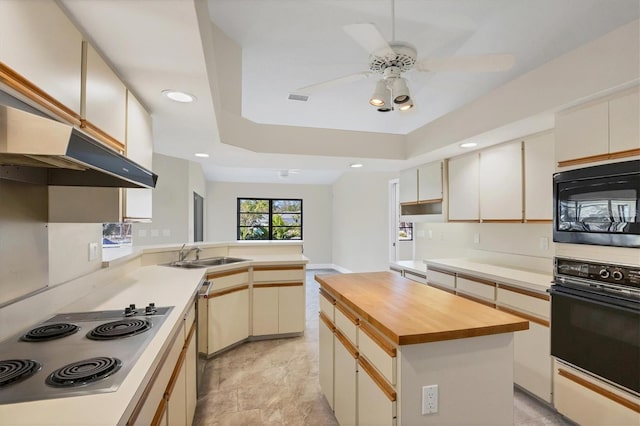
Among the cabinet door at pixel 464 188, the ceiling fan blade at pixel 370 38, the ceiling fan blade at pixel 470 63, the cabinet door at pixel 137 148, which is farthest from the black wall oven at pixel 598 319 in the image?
the cabinet door at pixel 137 148

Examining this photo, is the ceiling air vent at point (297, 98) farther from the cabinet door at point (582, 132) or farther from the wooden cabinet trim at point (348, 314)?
the wooden cabinet trim at point (348, 314)

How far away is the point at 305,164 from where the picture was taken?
4156 millimetres

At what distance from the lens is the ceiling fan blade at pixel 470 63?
173cm

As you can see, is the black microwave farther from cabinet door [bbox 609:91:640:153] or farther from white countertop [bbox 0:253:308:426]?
white countertop [bbox 0:253:308:426]

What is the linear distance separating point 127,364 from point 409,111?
2057 mm

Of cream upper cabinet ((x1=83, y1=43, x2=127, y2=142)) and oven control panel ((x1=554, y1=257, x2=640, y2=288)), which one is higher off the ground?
cream upper cabinet ((x1=83, y1=43, x2=127, y2=142))

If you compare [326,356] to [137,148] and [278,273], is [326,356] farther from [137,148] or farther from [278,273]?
[137,148]

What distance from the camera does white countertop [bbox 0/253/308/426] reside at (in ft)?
2.55

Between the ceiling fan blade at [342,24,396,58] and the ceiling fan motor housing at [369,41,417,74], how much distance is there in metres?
0.03

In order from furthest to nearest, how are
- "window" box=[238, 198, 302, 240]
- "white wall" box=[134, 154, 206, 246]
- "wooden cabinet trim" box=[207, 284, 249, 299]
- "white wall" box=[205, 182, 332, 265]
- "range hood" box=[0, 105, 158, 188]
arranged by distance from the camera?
"window" box=[238, 198, 302, 240] < "white wall" box=[205, 182, 332, 265] < "white wall" box=[134, 154, 206, 246] < "wooden cabinet trim" box=[207, 284, 249, 299] < "range hood" box=[0, 105, 158, 188]

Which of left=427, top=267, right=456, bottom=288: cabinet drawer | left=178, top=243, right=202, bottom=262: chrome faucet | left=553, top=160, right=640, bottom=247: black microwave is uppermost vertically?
left=553, top=160, right=640, bottom=247: black microwave

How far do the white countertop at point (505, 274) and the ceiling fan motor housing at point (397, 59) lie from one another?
186cm

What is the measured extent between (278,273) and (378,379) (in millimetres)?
2256

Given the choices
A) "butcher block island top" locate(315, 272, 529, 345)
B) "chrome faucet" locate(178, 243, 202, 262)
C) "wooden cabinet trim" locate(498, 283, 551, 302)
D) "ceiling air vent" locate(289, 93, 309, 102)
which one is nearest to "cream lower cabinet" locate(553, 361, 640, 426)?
"wooden cabinet trim" locate(498, 283, 551, 302)
